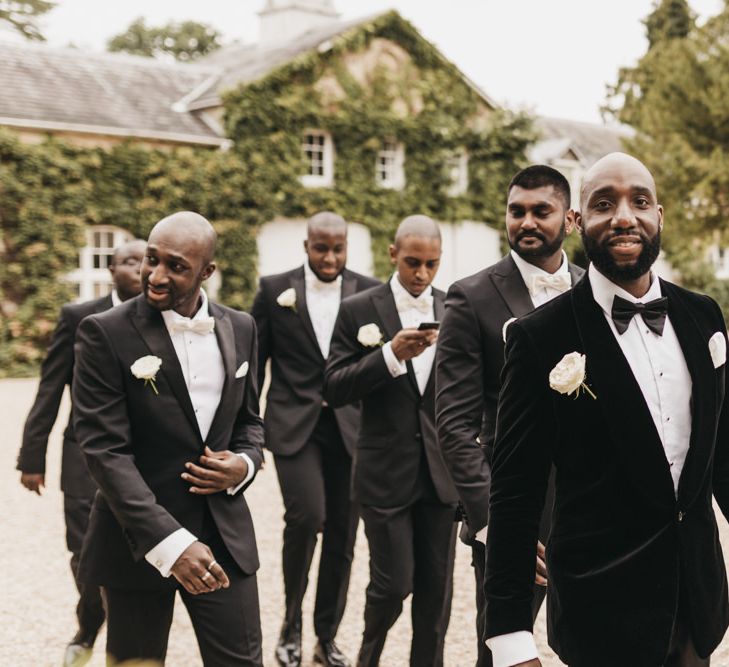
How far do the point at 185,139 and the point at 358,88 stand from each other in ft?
16.5

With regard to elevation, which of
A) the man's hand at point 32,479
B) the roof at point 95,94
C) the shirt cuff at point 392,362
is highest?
the roof at point 95,94

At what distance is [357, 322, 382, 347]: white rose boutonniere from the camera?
4930 millimetres

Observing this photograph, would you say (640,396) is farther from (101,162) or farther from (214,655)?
(101,162)

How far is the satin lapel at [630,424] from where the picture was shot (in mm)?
2508

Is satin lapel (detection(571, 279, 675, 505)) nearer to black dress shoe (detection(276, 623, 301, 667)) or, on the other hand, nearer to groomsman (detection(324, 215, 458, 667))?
groomsman (detection(324, 215, 458, 667))

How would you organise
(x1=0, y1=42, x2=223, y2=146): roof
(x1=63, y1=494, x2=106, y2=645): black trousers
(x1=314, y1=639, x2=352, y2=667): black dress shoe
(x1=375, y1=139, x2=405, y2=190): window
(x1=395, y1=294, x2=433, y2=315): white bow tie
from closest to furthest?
1. (x1=395, y1=294, x2=433, y2=315): white bow tie
2. (x1=63, y1=494, x2=106, y2=645): black trousers
3. (x1=314, y1=639, x2=352, y2=667): black dress shoe
4. (x1=0, y1=42, x2=223, y2=146): roof
5. (x1=375, y1=139, x2=405, y2=190): window

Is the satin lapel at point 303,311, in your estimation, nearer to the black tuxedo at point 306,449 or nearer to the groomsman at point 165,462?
the black tuxedo at point 306,449

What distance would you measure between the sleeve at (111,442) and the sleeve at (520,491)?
1364 millimetres

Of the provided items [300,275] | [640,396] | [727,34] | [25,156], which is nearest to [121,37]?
[25,156]

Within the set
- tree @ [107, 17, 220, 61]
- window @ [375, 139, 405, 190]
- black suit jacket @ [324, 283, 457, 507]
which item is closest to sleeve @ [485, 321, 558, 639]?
black suit jacket @ [324, 283, 457, 507]

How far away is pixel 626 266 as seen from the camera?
2.61 metres

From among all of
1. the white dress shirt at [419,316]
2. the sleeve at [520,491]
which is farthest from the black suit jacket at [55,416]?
the sleeve at [520,491]

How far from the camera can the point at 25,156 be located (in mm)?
20031

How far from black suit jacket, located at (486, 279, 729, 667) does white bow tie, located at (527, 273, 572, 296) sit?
116cm
